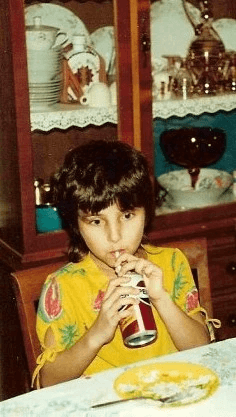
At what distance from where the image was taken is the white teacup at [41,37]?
1.87 metres

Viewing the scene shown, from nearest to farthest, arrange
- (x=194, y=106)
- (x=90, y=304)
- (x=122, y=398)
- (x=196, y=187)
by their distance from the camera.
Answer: (x=122, y=398) → (x=90, y=304) → (x=194, y=106) → (x=196, y=187)

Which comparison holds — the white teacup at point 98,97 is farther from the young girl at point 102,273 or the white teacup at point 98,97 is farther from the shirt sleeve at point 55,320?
the shirt sleeve at point 55,320

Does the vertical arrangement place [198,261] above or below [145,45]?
below

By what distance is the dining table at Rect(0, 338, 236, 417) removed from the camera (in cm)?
101

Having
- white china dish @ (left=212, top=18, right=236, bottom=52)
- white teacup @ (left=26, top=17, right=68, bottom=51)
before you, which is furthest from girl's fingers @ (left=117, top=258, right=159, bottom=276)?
white china dish @ (left=212, top=18, right=236, bottom=52)

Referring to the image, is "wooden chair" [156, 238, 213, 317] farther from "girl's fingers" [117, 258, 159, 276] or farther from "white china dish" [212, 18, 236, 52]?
"white china dish" [212, 18, 236, 52]

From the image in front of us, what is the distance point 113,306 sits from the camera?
115 centimetres

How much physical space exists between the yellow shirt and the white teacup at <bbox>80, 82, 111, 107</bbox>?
0.62m

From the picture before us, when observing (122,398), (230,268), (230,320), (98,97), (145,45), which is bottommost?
(230,320)

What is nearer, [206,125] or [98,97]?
[98,97]

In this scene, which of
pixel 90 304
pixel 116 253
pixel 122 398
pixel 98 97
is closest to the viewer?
pixel 122 398

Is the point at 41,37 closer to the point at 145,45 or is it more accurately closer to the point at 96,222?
the point at 145,45

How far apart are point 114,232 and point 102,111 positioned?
2.53ft

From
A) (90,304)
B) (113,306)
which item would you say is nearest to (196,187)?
(90,304)
